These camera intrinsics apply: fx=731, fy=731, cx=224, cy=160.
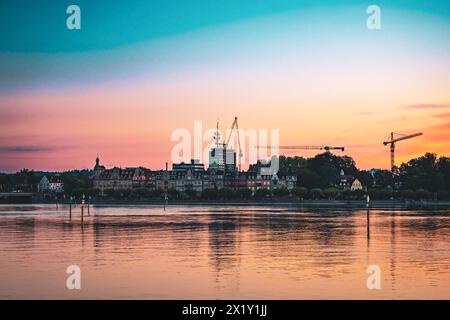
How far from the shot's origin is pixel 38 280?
120ft

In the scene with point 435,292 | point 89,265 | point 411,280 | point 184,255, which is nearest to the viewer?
point 435,292

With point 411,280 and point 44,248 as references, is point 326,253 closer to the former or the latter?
point 411,280

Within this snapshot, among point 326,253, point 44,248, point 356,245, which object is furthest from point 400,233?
point 44,248

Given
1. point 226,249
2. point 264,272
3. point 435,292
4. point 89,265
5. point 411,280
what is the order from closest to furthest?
1. point 435,292
2. point 411,280
3. point 264,272
4. point 89,265
5. point 226,249

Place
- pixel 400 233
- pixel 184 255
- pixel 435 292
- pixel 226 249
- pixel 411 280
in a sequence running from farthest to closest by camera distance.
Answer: pixel 400 233, pixel 226 249, pixel 184 255, pixel 411 280, pixel 435 292

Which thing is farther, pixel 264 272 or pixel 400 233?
pixel 400 233

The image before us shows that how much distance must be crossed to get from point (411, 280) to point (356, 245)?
64.7ft
